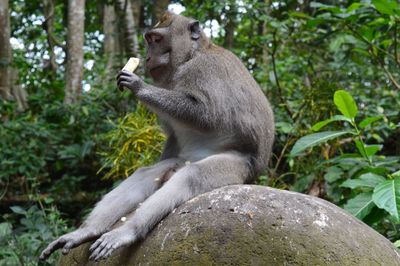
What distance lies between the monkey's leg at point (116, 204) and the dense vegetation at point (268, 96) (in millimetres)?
1320

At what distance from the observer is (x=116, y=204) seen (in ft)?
15.5

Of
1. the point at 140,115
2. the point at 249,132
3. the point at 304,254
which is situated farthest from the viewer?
the point at 140,115

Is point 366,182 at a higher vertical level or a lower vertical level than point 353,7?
lower

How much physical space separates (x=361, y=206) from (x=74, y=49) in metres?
6.03

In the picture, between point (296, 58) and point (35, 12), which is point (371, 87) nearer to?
point (296, 58)

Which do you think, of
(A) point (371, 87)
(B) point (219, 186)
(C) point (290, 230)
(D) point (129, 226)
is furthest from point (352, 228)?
(A) point (371, 87)

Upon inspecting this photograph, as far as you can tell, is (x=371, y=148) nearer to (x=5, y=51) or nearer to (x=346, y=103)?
(x=346, y=103)

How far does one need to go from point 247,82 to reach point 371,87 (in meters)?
5.02

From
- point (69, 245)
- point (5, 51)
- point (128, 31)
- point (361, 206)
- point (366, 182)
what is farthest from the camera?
point (5, 51)

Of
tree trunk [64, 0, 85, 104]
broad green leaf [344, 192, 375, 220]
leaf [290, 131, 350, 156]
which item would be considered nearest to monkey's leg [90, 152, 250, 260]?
leaf [290, 131, 350, 156]

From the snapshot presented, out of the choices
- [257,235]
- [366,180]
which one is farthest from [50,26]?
[257,235]

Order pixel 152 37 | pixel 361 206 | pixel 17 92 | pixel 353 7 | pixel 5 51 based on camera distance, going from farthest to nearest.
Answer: pixel 17 92, pixel 5 51, pixel 353 7, pixel 152 37, pixel 361 206

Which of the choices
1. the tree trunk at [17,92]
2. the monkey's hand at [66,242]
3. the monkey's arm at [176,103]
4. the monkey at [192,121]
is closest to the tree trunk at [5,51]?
the tree trunk at [17,92]

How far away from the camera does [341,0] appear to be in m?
11.6
